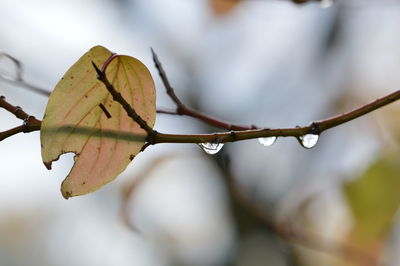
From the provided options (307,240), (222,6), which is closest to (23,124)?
(307,240)

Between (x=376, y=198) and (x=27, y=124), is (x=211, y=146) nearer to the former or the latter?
(x=27, y=124)

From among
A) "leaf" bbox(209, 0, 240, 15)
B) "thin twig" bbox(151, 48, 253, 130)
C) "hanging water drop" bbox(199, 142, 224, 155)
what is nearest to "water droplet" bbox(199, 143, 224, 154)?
"hanging water drop" bbox(199, 142, 224, 155)

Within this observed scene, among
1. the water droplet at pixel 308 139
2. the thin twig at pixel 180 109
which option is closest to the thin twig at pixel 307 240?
the thin twig at pixel 180 109

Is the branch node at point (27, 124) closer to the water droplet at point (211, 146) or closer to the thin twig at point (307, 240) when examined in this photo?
the water droplet at point (211, 146)

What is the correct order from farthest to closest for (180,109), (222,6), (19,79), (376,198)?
(222,6)
(376,198)
(19,79)
(180,109)

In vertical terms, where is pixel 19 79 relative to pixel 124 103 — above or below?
below

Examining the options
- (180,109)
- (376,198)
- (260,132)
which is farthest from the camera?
(376,198)
